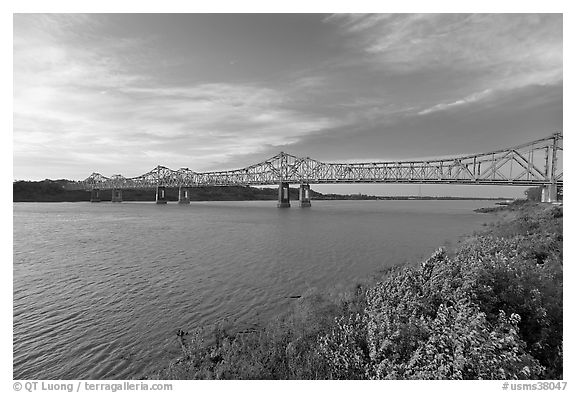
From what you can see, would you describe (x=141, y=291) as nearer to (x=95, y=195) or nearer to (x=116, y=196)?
(x=116, y=196)

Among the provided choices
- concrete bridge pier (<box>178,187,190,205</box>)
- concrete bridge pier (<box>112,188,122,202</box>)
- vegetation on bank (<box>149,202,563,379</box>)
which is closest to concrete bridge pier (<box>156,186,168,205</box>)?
concrete bridge pier (<box>178,187,190,205</box>)

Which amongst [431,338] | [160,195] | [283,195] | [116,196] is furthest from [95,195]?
[431,338]

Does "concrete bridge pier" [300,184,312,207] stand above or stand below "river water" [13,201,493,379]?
above

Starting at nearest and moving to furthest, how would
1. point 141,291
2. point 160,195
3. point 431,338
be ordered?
point 431,338, point 141,291, point 160,195

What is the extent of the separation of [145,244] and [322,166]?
3552 inches

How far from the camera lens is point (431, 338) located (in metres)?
4.07

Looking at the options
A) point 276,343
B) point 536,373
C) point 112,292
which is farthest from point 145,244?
point 536,373

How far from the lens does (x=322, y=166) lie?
10800 cm

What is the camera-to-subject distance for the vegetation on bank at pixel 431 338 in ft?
12.6

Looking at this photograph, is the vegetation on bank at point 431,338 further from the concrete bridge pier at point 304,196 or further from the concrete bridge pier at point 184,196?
the concrete bridge pier at point 184,196

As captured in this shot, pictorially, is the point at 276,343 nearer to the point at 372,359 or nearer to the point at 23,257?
the point at 372,359

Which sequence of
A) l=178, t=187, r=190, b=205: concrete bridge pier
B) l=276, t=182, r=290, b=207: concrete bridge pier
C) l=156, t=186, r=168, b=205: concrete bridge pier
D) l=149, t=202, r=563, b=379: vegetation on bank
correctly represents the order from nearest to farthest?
l=149, t=202, r=563, b=379: vegetation on bank < l=276, t=182, r=290, b=207: concrete bridge pier < l=156, t=186, r=168, b=205: concrete bridge pier < l=178, t=187, r=190, b=205: concrete bridge pier

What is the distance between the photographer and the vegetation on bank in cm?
384

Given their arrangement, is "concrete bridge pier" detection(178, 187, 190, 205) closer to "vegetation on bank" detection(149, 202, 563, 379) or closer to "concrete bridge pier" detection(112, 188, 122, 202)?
"concrete bridge pier" detection(112, 188, 122, 202)
